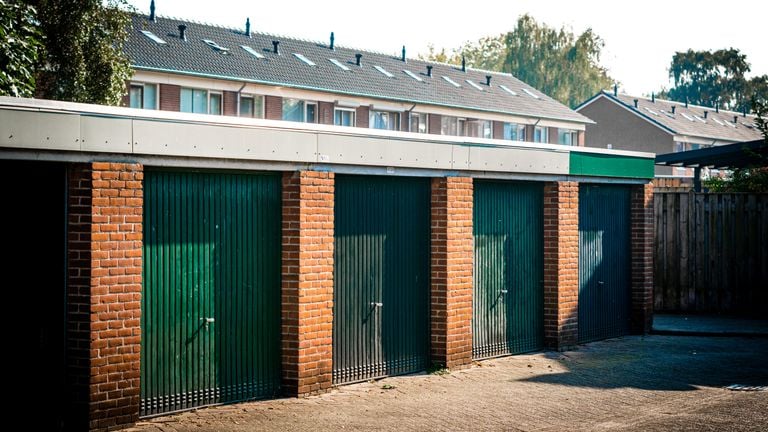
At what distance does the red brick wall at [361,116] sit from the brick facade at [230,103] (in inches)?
246

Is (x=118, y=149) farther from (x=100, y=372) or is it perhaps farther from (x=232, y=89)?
(x=232, y=89)

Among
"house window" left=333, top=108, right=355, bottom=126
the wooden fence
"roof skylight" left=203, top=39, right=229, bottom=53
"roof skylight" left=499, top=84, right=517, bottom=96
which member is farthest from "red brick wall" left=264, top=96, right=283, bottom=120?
the wooden fence

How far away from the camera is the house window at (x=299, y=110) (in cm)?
3863

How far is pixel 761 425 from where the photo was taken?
9.55 m

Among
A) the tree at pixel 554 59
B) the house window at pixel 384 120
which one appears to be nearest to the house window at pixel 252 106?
the house window at pixel 384 120

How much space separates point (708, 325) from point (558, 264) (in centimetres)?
445

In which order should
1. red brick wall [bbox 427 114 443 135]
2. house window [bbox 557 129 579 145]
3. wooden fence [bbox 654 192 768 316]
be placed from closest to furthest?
wooden fence [bbox 654 192 768 316] → red brick wall [bbox 427 114 443 135] → house window [bbox 557 129 579 145]

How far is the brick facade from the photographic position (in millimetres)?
36406

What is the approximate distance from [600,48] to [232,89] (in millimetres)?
52550

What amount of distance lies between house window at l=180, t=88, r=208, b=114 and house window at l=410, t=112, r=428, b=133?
11446 millimetres

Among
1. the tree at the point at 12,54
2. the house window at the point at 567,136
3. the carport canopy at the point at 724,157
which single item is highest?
the house window at the point at 567,136

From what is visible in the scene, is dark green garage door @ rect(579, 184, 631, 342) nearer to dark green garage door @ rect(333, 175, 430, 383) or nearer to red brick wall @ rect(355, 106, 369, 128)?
dark green garage door @ rect(333, 175, 430, 383)

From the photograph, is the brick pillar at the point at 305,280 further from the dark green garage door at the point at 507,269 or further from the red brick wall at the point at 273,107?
the red brick wall at the point at 273,107

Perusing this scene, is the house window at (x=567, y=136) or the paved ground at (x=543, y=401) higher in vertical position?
the house window at (x=567, y=136)
